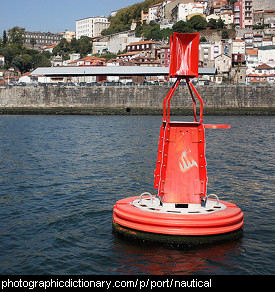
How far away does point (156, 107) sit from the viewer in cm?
6625

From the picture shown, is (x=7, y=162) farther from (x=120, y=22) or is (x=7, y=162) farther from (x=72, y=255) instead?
(x=120, y=22)

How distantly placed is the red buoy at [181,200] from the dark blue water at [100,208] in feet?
1.31

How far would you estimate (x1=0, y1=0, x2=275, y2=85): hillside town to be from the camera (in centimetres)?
9006

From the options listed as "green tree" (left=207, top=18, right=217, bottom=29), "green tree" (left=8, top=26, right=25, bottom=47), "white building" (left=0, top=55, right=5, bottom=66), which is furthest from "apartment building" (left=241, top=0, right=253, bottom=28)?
"green tree" (left=8, top=26, right=25, bottom=47)

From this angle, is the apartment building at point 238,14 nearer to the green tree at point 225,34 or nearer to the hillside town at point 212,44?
the hillside town at point 212,44

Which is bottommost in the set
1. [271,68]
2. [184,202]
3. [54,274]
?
[54,274]

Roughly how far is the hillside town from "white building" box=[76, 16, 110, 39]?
26700mm

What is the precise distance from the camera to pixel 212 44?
97.9 meters

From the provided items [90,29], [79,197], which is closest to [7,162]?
[79,197]

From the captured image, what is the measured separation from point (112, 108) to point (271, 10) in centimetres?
7900

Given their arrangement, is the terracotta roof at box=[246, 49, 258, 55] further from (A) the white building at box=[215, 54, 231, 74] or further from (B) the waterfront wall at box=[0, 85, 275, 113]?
(B) the waterfront wall at box=[0, 85, 275, 113]

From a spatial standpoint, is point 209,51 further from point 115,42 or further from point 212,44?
point 115,42

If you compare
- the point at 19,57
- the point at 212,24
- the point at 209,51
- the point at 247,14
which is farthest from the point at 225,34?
the point at 19,57

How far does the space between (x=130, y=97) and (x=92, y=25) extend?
433 feet
